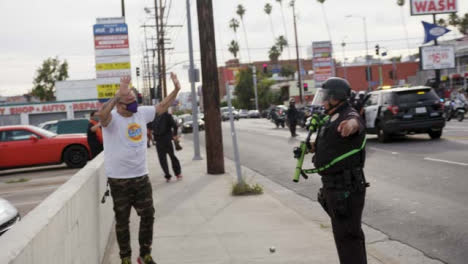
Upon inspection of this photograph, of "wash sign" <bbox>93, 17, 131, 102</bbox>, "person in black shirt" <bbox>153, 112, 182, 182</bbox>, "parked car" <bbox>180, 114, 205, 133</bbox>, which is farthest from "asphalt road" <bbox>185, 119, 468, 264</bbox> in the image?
"parked car" <bbox>180, 114, 205, 133</bbox>

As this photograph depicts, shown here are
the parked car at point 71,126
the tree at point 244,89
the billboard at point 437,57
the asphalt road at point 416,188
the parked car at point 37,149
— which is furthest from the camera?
the tree at point 244,89

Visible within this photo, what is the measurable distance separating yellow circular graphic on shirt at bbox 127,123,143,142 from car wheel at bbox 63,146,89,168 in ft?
46.6

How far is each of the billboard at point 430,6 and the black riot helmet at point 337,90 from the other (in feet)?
142

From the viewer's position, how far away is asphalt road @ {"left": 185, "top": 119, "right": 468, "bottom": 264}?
23.0 feet

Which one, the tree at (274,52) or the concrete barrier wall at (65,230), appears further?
the tree at (274,52)

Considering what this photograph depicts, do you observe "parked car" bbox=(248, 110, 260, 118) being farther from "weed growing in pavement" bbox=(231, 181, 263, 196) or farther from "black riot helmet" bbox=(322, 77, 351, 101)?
"black riot helmet" bbox=(322, 77, 351, 101)

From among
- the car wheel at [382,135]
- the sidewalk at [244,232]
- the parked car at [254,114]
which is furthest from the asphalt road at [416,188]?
the parked car at [254,114]

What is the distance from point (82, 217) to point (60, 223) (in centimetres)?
122

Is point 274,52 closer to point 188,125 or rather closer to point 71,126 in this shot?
point 188,125

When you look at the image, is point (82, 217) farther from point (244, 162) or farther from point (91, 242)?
point (244, 162)

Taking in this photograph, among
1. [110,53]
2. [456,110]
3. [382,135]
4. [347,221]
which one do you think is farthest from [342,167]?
[456,110]

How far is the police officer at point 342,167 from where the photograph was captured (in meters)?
4.63

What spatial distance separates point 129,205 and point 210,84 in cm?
875

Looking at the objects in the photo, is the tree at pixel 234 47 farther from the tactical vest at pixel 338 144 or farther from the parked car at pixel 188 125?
the tactical vest at pixel 338 144
